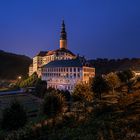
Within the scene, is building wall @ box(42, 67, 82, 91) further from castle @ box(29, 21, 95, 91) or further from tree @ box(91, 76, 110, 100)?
tree @ box(91, 76, 110, 100)

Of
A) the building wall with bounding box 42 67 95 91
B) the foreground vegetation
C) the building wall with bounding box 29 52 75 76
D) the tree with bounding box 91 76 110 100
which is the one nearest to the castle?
the building wall with bounding box 42 67 95 91

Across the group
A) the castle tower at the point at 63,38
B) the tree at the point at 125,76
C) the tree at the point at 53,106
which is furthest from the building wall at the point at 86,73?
the tree at the point at 53,106

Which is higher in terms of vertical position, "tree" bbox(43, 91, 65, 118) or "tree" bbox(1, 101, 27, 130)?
"tree" bbox(43, 91, 65, 118)

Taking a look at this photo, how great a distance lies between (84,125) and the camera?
29203 millimetres

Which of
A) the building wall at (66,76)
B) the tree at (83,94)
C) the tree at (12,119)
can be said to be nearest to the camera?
the tree at (12,119)

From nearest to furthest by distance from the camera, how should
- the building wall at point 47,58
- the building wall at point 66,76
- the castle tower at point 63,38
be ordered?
the building wall at point 66,76, the building wall at point 47,58, the castle tower at point 63,38

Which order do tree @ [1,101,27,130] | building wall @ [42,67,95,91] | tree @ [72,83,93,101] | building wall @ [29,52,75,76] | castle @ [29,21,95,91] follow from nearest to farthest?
tree @ [1,101,27,130] < tree @ [72,83,93,101] < building wall @ [42,67,95,91] < castle @ [29,21,95,91] < building wall @ [29,52,75,76]

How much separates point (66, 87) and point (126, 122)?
65.5 m

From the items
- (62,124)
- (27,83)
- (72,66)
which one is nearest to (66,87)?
(72,66)

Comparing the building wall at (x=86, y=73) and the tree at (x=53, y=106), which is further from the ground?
the building wall at (x=86, y=73)

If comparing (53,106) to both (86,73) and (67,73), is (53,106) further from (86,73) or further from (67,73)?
(86,73)

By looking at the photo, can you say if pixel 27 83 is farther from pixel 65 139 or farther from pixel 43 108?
pixel 65 139

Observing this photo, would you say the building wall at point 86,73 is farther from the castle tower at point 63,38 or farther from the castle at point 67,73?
the castle tower at point 63,38

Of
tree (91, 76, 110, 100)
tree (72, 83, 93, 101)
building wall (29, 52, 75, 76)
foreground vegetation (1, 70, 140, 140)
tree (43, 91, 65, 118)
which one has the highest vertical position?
building wall (29, 52, 75, 76)
